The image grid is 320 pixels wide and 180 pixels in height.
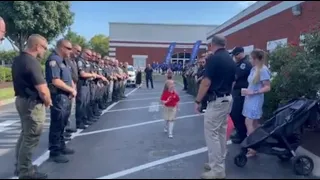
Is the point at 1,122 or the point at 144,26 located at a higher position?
the point at 144,26

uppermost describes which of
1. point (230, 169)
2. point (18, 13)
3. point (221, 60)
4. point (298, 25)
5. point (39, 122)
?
point (18, 13)

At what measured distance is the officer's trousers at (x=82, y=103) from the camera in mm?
9859

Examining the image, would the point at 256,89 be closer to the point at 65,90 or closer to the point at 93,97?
the point at 65,90

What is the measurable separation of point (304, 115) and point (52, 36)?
92.2ft

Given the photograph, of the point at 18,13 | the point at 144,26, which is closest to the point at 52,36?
the point at 18,13

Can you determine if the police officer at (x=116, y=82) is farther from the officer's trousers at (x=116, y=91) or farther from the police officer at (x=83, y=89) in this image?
the police officer at (x=83, y=89)

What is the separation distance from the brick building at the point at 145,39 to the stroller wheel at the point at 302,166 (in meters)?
48.8

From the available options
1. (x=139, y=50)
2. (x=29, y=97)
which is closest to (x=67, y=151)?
(x=29, y=97)

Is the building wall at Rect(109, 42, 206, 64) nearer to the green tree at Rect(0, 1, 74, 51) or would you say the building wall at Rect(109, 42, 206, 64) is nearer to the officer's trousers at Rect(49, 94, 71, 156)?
the green tree at Rect(0, 1, 74, 51)

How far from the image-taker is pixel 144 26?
187 ft

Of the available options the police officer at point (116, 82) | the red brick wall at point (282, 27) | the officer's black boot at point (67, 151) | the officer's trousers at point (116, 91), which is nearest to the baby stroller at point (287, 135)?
the officer's black boot at point (67, 151)

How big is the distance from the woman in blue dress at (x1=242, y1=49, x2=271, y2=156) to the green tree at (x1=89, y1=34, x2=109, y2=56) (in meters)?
74.0

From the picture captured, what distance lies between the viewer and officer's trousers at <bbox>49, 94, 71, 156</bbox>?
7059mm

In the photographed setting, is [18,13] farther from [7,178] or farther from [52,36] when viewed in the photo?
[7,178]
